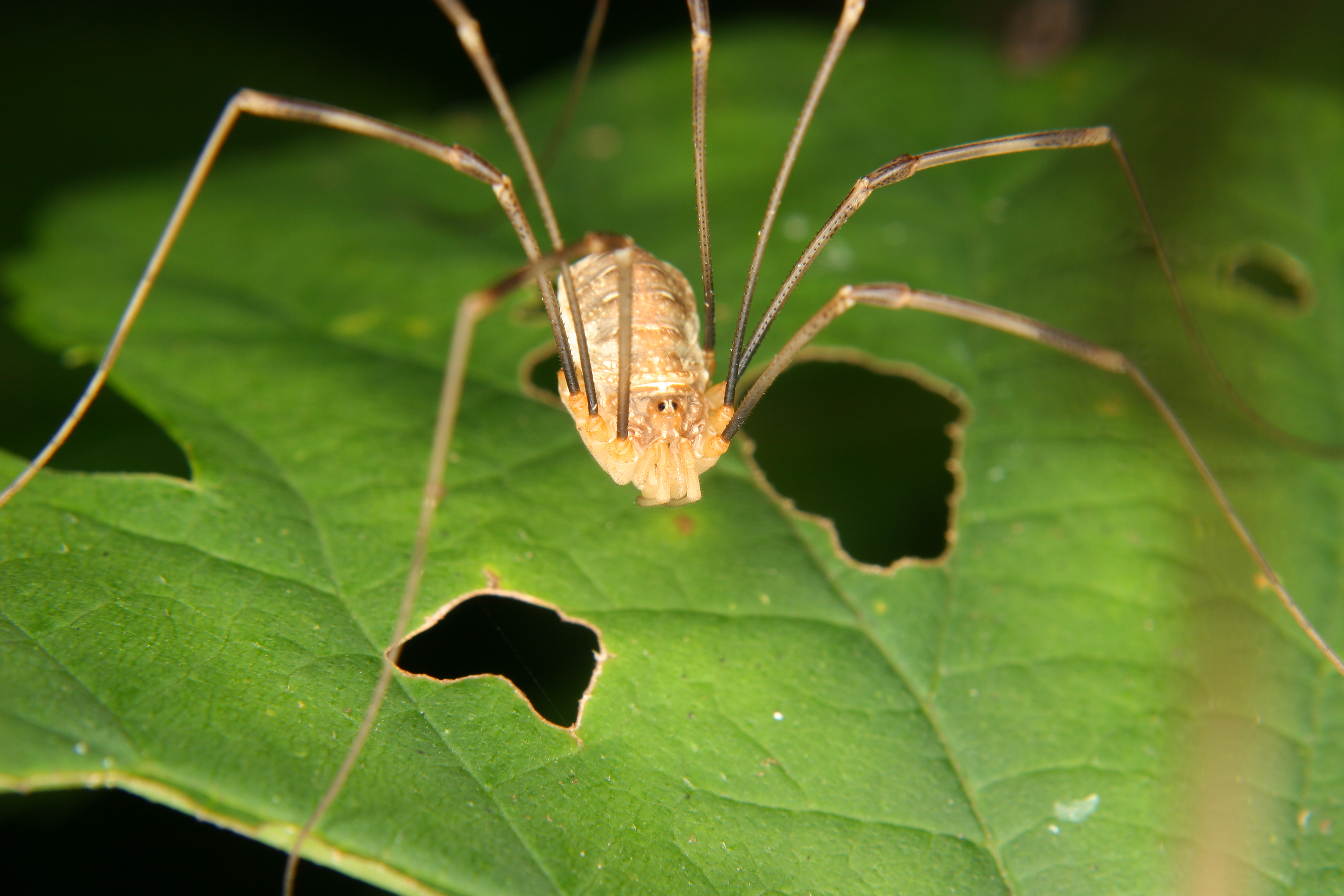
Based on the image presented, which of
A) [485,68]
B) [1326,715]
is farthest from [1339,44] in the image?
[485,68]

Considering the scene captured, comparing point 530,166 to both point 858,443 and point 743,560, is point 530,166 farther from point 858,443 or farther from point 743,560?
point 858,443

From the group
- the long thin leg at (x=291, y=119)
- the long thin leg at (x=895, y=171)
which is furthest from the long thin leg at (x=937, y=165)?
the long thin leg at (x=291, y=119)

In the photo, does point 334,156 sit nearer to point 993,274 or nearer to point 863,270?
point 863,270

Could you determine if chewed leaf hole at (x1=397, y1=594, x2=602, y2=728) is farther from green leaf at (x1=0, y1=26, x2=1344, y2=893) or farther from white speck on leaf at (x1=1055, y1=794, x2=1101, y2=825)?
white speck on leaf at (x1=1055, y1=794, x2=1101, y2=825)

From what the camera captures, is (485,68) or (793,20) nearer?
(485,68)

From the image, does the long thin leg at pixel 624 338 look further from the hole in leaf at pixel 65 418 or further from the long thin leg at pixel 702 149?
the hole in leaf at pixel 65 418

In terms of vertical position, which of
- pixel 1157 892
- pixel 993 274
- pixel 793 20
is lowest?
pixel 1157 892

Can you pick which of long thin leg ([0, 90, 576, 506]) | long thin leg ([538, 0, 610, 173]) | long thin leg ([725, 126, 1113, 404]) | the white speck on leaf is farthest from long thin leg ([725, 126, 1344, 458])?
long thin leg ([538, 0, 610, 173])
